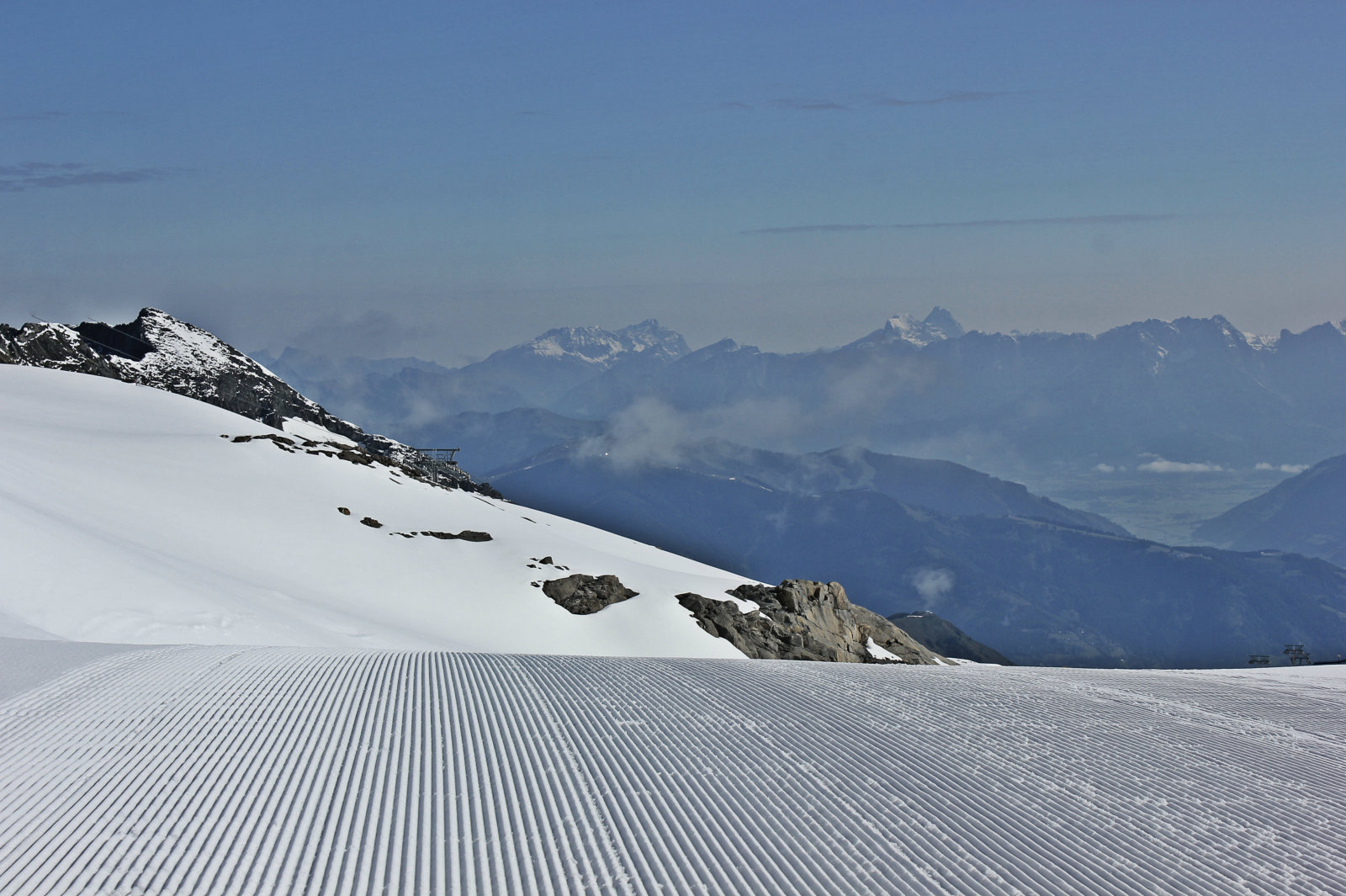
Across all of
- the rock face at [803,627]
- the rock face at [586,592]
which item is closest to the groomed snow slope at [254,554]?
the rock face at [586,592]

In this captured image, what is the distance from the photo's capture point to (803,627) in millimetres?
62469

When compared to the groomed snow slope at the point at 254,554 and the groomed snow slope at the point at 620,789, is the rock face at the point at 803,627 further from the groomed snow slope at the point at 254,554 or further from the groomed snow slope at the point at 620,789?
the groomed snow slope at the point at 620,789

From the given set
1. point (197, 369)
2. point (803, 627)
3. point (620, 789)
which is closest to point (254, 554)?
point (803, 627)

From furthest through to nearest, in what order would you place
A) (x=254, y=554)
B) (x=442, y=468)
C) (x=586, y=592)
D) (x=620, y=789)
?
1. (x=442, y=468)
2. (x=586, y=592)
3. (x=254, y=554)
4. (x=620, y=789)

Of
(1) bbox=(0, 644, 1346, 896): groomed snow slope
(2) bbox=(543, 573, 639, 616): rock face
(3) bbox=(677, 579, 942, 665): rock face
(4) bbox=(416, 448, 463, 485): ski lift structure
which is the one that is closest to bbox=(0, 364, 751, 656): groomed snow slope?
(2) bbox=(543, 573, 639, 616): rock face

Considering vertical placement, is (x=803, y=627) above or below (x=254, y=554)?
below

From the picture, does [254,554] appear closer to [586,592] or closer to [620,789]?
[586,592]

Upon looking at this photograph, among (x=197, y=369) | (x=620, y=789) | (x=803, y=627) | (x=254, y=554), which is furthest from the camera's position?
(x=197, y=369)

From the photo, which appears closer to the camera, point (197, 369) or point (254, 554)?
point (254, 554)

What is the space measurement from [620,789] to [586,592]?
1710 inches

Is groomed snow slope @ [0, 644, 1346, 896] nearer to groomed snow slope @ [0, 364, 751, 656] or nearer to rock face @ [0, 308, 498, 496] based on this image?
groomed snow slope @ [0, 364, 751, 656]

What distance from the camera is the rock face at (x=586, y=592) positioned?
58.6 metres

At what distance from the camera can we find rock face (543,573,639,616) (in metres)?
58.6

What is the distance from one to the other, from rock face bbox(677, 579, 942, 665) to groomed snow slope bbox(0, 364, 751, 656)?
1.92m
